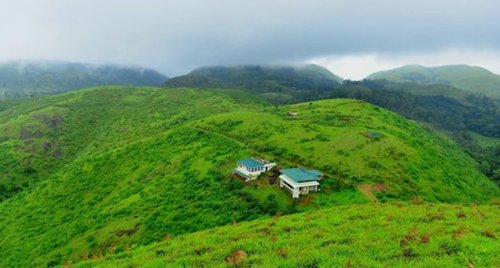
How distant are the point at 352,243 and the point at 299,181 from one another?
87.4ft

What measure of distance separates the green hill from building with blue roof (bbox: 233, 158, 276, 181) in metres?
1.58

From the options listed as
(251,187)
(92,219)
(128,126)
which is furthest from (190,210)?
(128,126)

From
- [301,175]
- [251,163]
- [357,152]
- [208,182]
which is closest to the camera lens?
[301,175]

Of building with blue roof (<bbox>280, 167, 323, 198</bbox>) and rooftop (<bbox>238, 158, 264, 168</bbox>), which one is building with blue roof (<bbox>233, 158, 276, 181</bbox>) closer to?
rooftop (<bbox>238, 158, 264, 168</bbox>)

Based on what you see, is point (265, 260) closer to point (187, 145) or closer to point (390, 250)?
point (390, 250)

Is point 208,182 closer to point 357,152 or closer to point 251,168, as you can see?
point 251,168

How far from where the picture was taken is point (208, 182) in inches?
2227

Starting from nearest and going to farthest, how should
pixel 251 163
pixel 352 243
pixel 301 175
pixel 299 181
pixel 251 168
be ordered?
pixel 352 243, pixel 299 181, pixel 301 175, pixel 251 168, pixel 251 163

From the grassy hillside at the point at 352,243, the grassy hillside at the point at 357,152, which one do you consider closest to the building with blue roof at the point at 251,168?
the grassy hillside at the point at 357,152

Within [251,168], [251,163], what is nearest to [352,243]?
[251,168]

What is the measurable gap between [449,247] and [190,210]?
3675 centimetres

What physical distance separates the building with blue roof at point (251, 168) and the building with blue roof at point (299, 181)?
4.80 meters

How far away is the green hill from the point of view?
154 feet

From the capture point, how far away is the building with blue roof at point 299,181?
4644 centimetres
